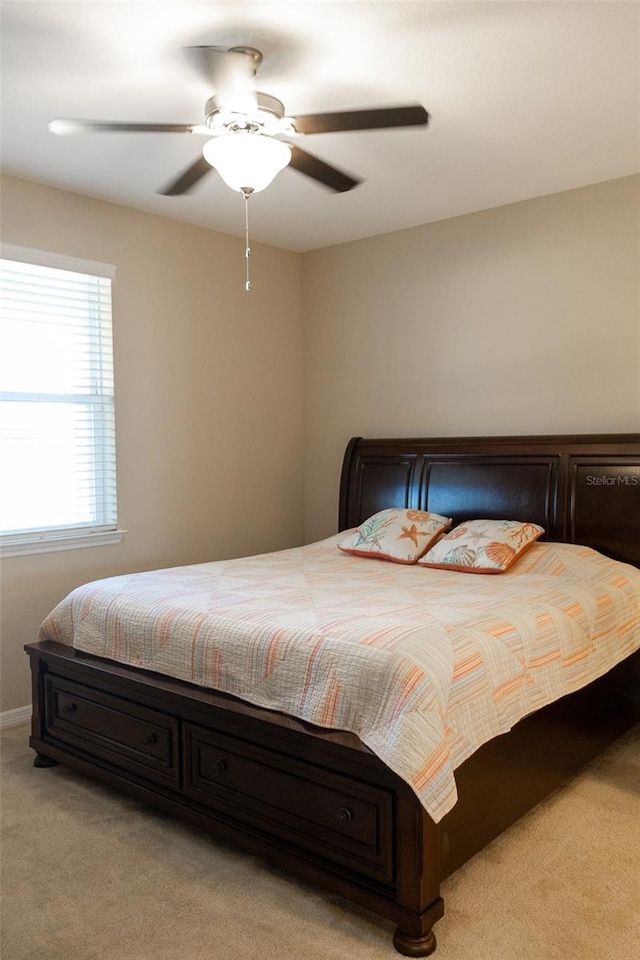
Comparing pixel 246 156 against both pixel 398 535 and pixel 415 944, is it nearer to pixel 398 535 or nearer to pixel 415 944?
pixel 398 535

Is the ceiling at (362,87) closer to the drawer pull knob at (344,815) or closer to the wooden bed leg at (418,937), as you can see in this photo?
the drawer pull knob at (344,815)

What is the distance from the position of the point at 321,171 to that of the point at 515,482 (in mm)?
1924

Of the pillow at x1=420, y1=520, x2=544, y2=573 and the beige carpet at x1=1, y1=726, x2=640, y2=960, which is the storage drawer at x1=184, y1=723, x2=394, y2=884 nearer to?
the beige carpet at x1=1, y1=726, x2=640, y2=960

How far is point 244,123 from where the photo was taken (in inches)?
105

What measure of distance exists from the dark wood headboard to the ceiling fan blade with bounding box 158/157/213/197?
6.72ft

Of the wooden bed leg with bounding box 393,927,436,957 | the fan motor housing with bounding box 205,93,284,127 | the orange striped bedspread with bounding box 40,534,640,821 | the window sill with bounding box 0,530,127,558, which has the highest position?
the fan motor housing with bounding box 205,93,284,127

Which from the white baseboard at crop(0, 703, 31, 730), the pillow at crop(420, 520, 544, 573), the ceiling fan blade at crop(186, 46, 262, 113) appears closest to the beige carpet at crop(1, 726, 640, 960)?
the white baseboard at crop(0, 703, 31, 730)

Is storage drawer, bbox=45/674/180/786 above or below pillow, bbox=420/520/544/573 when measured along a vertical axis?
below

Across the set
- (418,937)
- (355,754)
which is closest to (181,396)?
(355,754)

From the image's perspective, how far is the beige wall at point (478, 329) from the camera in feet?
12.7

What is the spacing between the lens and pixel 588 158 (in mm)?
3533

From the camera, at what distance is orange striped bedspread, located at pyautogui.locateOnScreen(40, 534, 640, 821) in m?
2.14

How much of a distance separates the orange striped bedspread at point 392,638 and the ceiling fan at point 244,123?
1.49m

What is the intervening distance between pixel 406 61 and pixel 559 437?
6.63 ft
